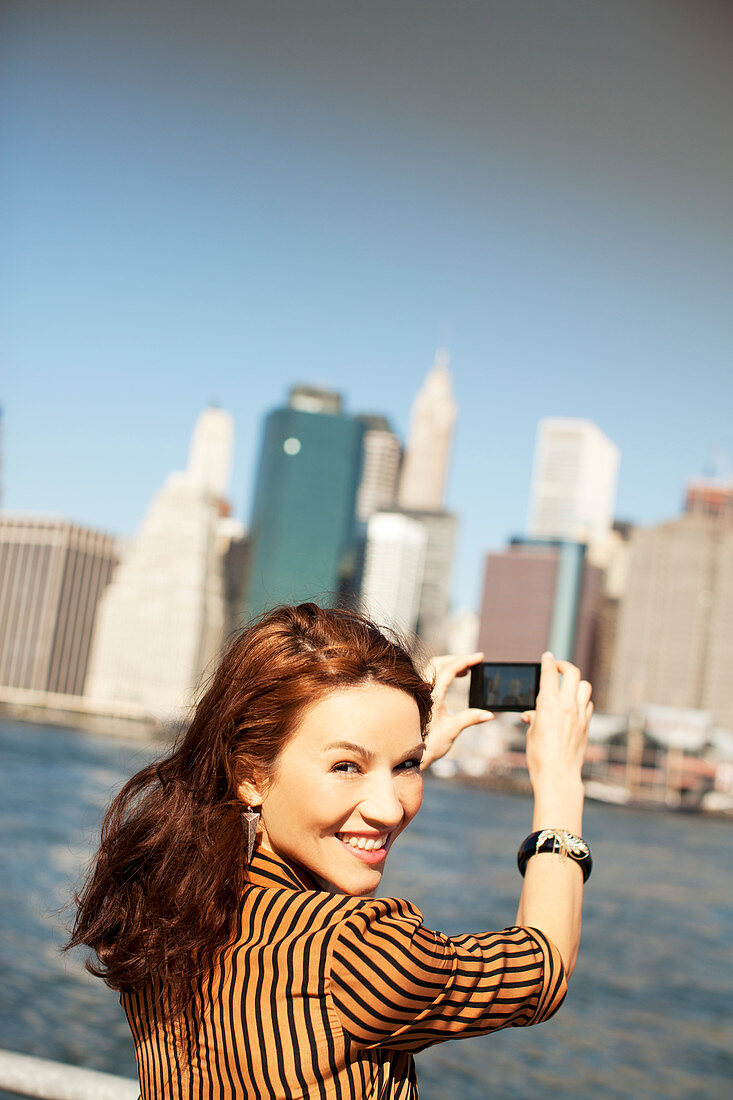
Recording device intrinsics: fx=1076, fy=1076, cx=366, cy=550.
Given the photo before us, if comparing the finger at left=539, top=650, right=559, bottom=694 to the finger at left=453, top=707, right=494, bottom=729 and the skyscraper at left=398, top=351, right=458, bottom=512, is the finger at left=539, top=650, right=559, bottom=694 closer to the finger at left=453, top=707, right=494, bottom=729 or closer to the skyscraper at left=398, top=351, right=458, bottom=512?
the finger at left=453, top=707, right=494, bottom=729

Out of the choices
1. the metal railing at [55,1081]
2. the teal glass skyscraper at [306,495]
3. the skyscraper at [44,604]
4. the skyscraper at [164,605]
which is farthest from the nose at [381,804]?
the teal glass skyscraper at [306,495]

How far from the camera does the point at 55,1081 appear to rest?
1.47m

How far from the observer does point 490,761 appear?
2913 inches

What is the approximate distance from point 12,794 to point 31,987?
2093cm

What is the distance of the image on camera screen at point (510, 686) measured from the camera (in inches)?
50.7

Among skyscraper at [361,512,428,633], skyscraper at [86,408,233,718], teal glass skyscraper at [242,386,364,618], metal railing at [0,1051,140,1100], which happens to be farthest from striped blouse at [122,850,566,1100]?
skyscraper at [361,512,428,633]

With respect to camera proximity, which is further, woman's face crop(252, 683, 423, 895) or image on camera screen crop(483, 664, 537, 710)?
image on camera screen crop(483, 664, 537, 710)

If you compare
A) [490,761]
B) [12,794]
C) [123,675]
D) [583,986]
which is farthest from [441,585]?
[583,986]

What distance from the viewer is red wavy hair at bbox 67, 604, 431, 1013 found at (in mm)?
1037

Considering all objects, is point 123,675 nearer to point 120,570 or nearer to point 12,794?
point 120,570

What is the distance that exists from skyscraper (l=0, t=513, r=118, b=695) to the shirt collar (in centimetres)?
9060

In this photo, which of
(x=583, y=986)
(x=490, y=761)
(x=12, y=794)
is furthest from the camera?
(x=490, y=761)

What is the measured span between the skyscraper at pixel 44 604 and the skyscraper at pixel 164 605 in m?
2.01

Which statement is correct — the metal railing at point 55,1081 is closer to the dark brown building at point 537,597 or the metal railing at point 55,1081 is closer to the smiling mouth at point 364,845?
the smiling mouth at point 364,845
